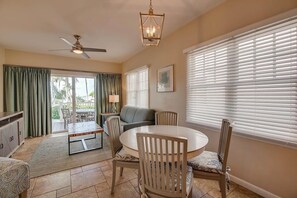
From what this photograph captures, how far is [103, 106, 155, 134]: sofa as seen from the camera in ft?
10.7

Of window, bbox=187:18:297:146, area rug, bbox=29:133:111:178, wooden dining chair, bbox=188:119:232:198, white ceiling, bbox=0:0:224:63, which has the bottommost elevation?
area rug, bbox=29:133:111:178

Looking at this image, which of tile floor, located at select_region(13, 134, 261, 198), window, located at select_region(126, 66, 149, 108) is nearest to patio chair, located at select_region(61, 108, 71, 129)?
window, located at select_region(126, 66, 149, 108)

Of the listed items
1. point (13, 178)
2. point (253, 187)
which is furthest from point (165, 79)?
point (13, 178)

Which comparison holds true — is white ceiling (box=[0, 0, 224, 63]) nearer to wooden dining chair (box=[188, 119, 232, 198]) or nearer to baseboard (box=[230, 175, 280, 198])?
wooden dining chair (box=[188, 119, 232, 198])

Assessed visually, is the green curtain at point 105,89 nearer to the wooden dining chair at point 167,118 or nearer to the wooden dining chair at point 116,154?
the wooden dining chair at point 167,118

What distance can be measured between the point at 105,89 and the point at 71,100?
4.16 ft

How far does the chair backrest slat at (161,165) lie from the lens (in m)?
1.17

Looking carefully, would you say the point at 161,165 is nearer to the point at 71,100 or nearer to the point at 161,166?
the point at 161,166

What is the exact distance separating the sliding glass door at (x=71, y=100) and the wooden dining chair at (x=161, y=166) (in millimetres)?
4878

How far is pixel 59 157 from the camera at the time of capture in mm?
3004

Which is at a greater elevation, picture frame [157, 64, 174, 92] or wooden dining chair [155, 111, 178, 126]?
picture frame [157, 64, 174, 92]

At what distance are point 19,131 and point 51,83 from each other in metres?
1.91

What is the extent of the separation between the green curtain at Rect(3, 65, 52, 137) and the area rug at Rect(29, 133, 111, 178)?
924 mm

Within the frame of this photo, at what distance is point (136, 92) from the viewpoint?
5.05 meters
